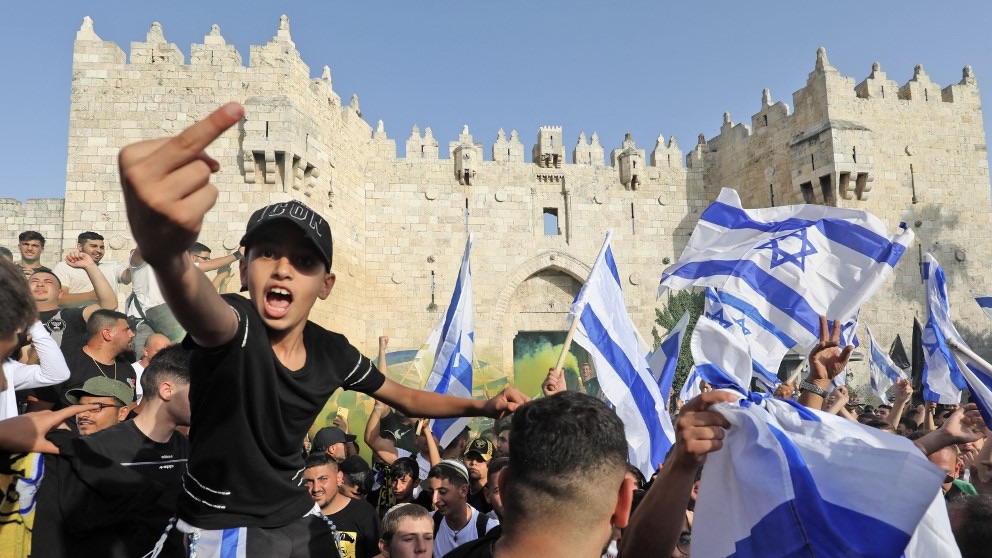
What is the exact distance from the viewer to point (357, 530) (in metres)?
3.99

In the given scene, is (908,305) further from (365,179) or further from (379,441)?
(379,441)

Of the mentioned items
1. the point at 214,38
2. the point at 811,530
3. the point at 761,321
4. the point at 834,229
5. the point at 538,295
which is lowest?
the point at 811,530

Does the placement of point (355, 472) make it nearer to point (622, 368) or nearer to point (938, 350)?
point (622, 368)

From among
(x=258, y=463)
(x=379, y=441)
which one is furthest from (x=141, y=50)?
(x=258, y=463)

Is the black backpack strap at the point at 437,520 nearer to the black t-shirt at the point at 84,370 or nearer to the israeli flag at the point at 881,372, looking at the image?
the black t-shirt at the point at 84,370

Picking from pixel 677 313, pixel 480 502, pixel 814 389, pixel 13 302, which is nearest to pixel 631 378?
pixel 480 502

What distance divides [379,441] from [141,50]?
12.2 meters

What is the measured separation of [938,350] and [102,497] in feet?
23.8

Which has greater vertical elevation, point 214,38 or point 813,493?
point 214,38

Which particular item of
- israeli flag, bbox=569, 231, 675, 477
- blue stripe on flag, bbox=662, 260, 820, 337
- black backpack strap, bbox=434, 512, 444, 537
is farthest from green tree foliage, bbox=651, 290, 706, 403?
black backpack strap, bbox=434, 512, 444, 537

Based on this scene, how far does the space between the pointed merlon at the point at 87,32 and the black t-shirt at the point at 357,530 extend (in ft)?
47.6

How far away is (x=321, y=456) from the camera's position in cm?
430

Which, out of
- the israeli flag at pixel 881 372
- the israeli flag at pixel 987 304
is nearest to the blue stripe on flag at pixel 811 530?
the israeli flag at pixel 987 304

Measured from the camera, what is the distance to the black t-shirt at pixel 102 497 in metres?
2.30
